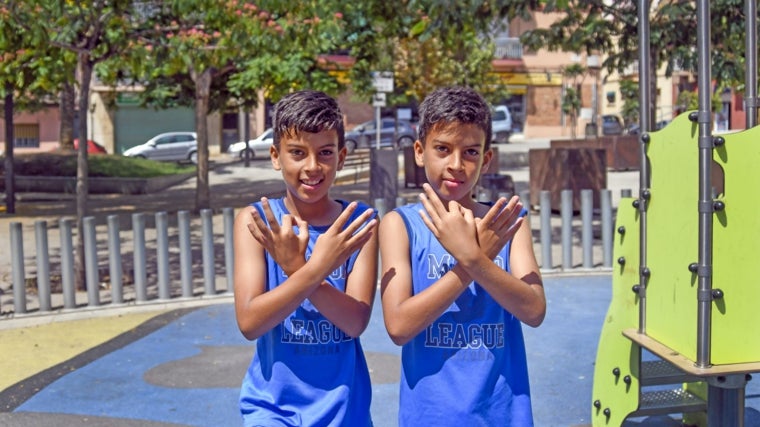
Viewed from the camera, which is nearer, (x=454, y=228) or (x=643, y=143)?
(x=454, y=228)

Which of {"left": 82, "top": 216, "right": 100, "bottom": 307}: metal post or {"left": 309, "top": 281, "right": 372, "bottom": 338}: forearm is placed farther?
{"left": 82, "top": 216, "right": 100, "bottom": 307}: metal post

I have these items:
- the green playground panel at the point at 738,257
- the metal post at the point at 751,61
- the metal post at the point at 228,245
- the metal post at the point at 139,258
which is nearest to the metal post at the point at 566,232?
the metal post at the point at 228,245

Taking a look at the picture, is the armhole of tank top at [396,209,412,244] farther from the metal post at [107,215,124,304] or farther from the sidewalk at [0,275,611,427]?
the metal post at [107,215,124,304]

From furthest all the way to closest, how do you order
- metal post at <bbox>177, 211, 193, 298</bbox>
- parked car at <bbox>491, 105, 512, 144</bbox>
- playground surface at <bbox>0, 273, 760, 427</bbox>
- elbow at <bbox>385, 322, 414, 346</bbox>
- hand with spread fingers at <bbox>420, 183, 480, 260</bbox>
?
1. parked car at <bbox>491, 105, 512, 144</bbox>
2. metal post at <bbox>177, 211, 193, 298</bbox>
3. playground surface at <bbox>0, 273, 760, 427</bbox>
4. elbow at <bbox>385, 322, 414, 346</bbox>
5. hand with spread fingers at <bbox>420, 183, 480, 260</bbox>

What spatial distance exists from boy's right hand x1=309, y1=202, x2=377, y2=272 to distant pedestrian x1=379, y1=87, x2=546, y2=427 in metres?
0.17

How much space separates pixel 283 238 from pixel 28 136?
47.8m

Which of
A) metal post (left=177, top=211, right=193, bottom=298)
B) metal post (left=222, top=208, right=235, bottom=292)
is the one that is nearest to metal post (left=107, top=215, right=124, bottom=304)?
metal post (left=177, top=211, right=193, bottom=298)

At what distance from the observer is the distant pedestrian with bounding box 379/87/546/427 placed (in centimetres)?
249

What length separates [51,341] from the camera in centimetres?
732

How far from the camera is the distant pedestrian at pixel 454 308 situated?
2492 mm

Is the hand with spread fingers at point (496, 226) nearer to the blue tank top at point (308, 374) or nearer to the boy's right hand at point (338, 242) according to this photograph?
the boy's right hand at point (338, 242)

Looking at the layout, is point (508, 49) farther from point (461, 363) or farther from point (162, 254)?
point (461, 363)

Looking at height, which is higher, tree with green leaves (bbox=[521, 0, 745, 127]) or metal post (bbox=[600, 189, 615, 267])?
tree with green leaves (bbox=[521, 0, 745, 127])

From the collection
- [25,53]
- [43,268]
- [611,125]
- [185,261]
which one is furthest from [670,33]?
[611,125]
